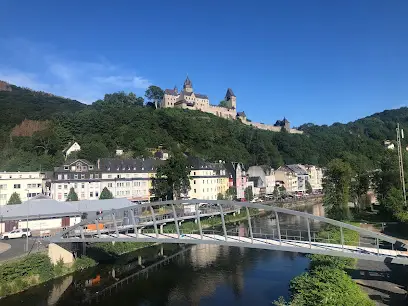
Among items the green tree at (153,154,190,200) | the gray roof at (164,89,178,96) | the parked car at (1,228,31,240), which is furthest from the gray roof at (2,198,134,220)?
the gray roof at (164,89,178,96)

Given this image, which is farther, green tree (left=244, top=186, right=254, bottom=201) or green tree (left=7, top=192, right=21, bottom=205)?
green tree (left=244, top=186, right=254, bottom=201)

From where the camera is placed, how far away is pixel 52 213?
38250mm

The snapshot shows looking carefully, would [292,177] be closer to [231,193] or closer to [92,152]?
[231,193]

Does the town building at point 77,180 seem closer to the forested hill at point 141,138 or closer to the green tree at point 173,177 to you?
the green tree at point 173,177

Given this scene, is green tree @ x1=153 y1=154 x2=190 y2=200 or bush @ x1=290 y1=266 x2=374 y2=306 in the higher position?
green tree @ x1=153 y1=154 x2=190 y2=200

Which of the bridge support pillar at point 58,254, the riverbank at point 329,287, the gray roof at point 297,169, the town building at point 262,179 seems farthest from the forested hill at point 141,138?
the riverbank at point 329,287

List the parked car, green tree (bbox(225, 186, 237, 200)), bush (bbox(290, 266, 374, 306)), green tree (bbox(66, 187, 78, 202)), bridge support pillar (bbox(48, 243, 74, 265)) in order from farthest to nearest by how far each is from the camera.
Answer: green tree (bbox(225, 186, 237, 200)) < green tree (bbox(66, 187, 78, 202)) < the parked car < bridge support pillar (bbox(48, 243, 74, 265)) < bush (bbox(290, 266, 374, 306))

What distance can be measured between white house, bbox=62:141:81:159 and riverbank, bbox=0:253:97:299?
48.3 m

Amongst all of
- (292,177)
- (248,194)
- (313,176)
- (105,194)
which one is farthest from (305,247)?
(313,176)

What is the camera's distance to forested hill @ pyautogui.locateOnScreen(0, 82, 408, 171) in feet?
236

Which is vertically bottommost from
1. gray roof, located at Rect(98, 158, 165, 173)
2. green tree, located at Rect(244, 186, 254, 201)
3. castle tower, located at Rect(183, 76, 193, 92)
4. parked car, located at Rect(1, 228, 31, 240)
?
parked car, located at Rect(1, 228, 31, 240)

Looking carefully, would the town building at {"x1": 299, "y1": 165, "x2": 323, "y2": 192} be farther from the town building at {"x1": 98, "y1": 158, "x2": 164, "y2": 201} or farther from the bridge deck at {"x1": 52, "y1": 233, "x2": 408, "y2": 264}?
the bridge deck at {"x1": 52, "y1": 233, "x2": 408, "y2": 264}

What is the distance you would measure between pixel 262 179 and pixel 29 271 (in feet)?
242

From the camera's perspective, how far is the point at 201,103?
133 m
